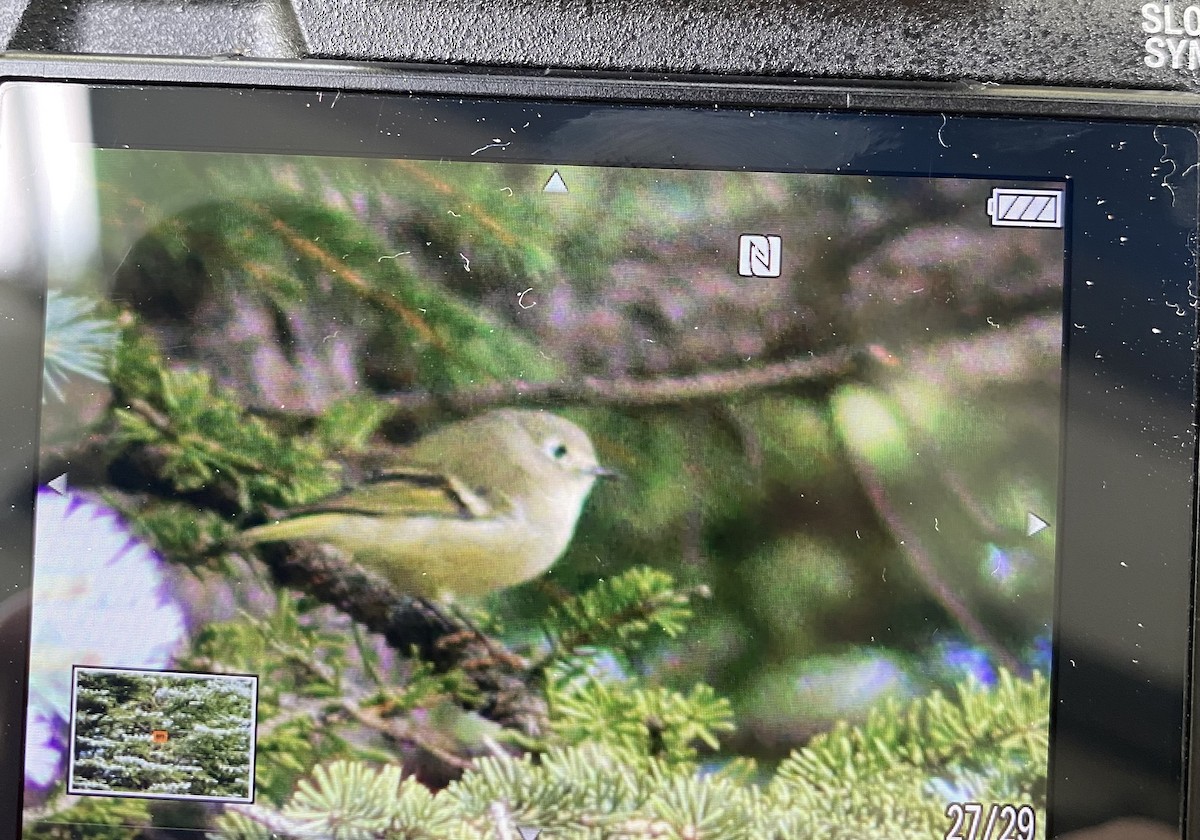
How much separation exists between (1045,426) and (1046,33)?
0.22 meters

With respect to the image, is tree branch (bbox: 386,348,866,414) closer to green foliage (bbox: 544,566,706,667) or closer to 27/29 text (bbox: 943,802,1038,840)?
green foliage (bbox: 544,566,706,667)

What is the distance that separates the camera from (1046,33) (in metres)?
0.45

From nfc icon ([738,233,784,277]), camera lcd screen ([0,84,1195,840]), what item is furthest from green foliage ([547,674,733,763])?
nfc icon ([738,233,784,277])

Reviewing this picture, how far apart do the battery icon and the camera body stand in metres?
0.04

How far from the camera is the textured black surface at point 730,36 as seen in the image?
0.45 m

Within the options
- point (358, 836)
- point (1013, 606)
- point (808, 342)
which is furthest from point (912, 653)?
point (358, 836)

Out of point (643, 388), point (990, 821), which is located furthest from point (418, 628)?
point (990, 821)

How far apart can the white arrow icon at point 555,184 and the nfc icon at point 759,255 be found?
10 cm

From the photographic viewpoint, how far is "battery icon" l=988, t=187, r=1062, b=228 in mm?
442

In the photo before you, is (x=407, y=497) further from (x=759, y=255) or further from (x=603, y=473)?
(x=759, y=255)

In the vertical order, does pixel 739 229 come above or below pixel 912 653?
above

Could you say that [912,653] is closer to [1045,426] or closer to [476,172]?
[1045,426]

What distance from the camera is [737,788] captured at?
0.44m

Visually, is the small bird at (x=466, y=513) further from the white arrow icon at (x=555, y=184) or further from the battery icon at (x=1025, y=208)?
the battery icon at (x=1025, y=208)
